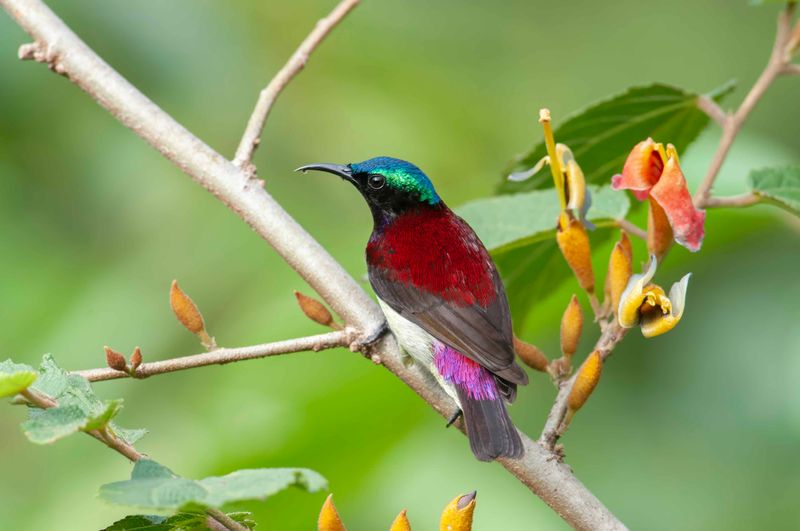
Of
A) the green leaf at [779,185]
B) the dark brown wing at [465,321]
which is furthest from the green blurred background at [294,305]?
the green leaf at [779,185]

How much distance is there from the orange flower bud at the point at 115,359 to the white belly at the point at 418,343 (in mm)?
601

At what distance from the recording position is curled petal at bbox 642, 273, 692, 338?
169 cm

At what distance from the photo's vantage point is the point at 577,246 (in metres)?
1.93

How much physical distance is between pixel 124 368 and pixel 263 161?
2.76 metres

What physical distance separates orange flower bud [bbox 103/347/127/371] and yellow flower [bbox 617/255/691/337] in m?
0.81

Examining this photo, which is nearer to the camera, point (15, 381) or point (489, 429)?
point (15, 381)

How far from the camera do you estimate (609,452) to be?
12.0ft

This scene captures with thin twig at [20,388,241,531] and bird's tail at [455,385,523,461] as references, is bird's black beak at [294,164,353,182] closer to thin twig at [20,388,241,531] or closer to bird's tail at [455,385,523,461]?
bird's tail at [455,385,523,461]

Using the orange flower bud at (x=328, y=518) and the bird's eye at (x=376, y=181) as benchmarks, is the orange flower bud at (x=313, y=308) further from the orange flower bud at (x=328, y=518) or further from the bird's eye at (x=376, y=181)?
the bird's eye at (x=376, y=181)

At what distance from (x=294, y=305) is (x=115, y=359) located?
4.12 feet

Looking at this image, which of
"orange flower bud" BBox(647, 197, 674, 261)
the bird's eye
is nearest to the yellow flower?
"orange flower bud" BBox(647, 197, 674, 261)

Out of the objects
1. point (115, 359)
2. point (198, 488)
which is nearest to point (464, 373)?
point (115, 359)

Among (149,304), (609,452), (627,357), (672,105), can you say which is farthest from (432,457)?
(672,105)

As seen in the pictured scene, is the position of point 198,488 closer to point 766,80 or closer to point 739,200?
point 739,200
